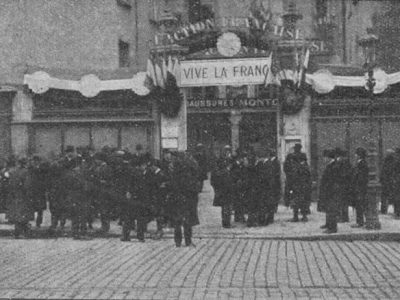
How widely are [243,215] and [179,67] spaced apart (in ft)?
18.7

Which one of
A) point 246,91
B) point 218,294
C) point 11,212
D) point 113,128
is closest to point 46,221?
point 11,212

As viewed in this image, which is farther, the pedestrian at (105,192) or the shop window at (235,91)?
the shop window at (235,91)

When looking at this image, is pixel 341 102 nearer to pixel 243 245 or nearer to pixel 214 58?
pixel 214 58

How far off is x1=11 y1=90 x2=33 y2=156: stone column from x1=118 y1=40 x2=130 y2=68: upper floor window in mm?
7807

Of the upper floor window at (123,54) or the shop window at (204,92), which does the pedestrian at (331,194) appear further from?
the upper floor window at (123,54)

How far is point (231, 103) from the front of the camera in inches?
836

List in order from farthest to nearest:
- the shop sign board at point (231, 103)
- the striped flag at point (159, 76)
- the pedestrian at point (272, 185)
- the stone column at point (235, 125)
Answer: the stone column at point (235, 125), the shop sign board at point (231, 103), the striped flag at point (159, 76), the pedestrian at point (272, 185)

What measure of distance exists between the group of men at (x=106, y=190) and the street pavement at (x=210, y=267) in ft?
1.75

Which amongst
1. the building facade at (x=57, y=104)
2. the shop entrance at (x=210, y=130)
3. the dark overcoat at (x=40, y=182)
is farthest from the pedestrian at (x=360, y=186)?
the shop entrance at (x=210, y=130)

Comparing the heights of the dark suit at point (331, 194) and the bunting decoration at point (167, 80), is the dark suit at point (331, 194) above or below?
below

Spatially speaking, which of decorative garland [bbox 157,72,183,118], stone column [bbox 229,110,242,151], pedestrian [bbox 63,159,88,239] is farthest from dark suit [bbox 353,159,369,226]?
decorative garland [bbox 157,72,183,118]

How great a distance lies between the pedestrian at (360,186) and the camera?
50.7 feet

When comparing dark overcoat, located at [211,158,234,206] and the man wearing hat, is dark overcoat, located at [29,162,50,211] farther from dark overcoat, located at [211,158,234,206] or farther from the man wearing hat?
dark overcoat, located at [211,158,234,206]

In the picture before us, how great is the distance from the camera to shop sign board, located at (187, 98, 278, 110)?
813 inches
